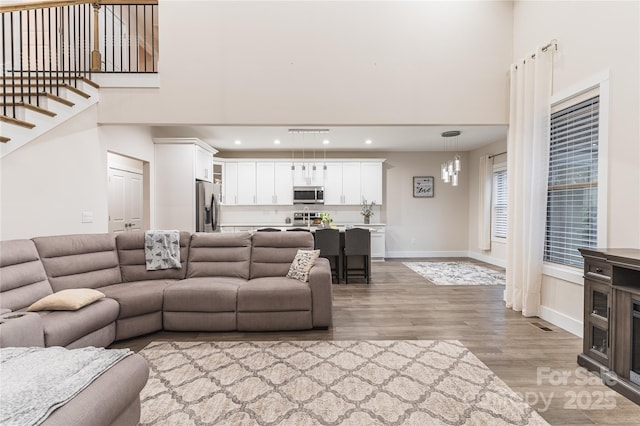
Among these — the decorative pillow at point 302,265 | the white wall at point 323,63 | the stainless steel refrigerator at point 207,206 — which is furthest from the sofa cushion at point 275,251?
the stainless steel refrigerator at point 207,206

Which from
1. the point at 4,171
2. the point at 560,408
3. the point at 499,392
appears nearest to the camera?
the point at 560,408

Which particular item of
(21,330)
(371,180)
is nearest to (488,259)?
(371,180)

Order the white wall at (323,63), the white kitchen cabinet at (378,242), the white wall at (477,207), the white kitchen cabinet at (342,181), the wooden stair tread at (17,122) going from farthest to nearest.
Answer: the white kitchen cabinet at (342,181)
the white kitchen cabinet at (378,242)
the white wall at (477,207)
the white wall at (323,63)
the wooden stair tread at (17,122)

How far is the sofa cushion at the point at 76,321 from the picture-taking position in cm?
231

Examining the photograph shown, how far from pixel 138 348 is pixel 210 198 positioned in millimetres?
3768

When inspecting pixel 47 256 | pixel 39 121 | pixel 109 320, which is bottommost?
pixel 109 320

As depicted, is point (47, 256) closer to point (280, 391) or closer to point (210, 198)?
point (280, 391)

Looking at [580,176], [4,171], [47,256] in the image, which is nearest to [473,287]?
[580,176]

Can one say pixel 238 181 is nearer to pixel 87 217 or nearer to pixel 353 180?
pixel 353 180

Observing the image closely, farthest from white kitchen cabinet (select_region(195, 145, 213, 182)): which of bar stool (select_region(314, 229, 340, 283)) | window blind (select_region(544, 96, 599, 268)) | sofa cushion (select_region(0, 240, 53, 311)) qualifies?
window blind (select_region(544, 96, 599, 268))

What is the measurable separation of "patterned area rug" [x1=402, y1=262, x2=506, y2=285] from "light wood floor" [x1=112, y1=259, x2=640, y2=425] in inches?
14.9

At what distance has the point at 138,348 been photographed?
2.93 metres

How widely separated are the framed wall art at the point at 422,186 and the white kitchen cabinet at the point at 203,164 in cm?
505

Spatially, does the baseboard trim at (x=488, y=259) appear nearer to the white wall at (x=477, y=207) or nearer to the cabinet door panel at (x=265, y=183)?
the white wall at (x=477, y=207)
